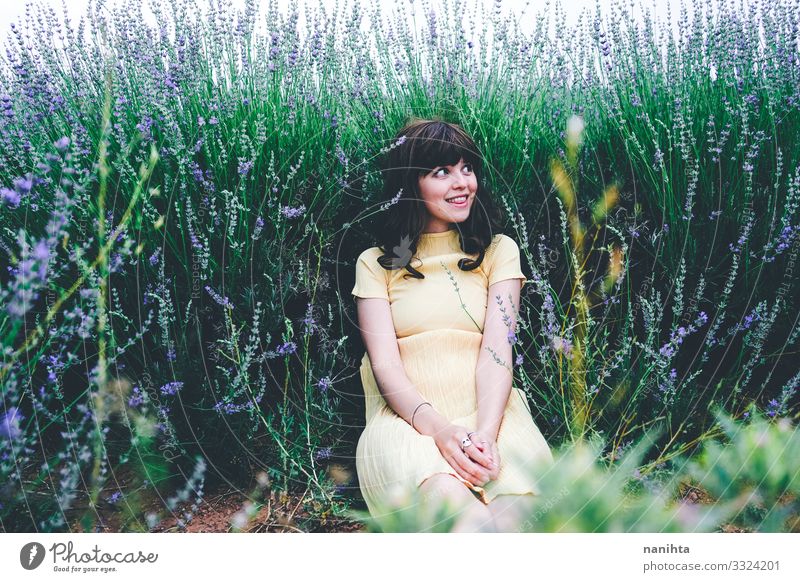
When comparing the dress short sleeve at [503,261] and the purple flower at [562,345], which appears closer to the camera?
the purple flower at [562,345]

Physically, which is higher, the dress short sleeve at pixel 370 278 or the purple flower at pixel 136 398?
the dress short sleeve at pixel 370 278

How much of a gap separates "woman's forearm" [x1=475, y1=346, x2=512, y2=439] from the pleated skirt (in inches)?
0.9

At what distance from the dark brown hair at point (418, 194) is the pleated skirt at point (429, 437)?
264mm

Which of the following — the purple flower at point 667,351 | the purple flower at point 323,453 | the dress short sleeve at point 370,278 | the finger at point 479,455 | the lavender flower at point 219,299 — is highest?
the lavender flower at point 219,299

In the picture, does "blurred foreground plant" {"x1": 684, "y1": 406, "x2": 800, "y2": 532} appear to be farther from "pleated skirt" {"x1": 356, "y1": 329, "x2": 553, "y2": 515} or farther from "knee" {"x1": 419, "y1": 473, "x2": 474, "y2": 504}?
"knee" {"x1": 419, "y1": 473, "x2": 474, "y2": 504}

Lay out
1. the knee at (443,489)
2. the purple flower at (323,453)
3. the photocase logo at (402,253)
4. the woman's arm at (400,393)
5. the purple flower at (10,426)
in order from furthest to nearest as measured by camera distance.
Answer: the photocase logo at (402,253), the purple flower at (323,453), the woman's arm at (400,393), the knee at (443,489), the purple flower at (10,426)

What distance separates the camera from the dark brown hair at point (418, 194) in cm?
199

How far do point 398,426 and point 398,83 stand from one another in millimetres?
1538

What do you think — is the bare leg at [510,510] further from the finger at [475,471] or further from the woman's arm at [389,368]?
the woman's arm at [389,368]

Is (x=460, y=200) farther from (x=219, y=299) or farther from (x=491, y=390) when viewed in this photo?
(x=219, y=299)

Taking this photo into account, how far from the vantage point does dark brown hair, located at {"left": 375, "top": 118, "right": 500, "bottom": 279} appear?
6.53 feet
